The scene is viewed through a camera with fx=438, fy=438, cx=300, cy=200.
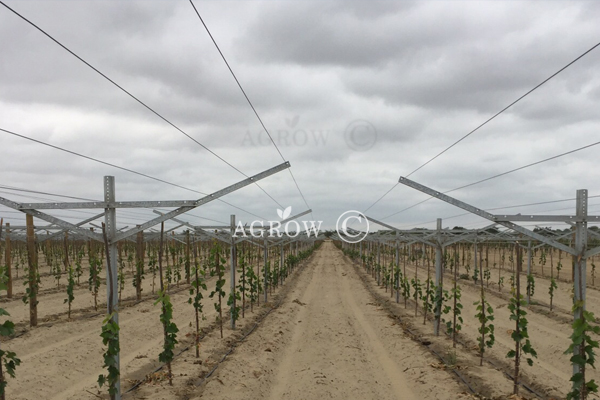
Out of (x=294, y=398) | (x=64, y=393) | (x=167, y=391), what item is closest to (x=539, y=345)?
(x=294, y=398)

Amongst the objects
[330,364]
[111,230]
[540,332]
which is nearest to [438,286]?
[540,332]

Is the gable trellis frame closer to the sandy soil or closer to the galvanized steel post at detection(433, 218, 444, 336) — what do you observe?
the sandy soil

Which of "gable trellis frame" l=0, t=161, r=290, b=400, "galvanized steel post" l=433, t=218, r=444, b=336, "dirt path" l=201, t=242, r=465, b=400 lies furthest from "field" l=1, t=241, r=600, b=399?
"gable trellis frame" l=0, t=161, r=290, b=400

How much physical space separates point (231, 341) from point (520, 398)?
821cm

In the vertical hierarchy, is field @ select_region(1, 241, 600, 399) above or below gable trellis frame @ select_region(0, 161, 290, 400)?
below

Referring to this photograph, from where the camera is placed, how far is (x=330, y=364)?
11266 millimetres

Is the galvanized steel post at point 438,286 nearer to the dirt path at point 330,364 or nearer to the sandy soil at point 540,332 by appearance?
the sandy soil at point 540,332

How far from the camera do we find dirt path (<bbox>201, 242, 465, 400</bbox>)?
926 centimetres

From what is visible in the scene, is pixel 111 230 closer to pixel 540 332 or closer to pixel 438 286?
pixel 438 286

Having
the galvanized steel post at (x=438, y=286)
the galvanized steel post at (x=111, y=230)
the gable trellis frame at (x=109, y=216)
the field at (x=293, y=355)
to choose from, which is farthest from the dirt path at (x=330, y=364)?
the gable trellis frame at (x=109, y=216)

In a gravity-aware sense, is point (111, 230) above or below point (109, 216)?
below

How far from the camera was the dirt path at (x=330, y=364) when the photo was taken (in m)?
9.26

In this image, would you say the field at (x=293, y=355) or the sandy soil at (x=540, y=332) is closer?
the field at (x=293, y=355)

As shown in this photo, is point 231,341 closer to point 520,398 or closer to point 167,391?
point 167,391
